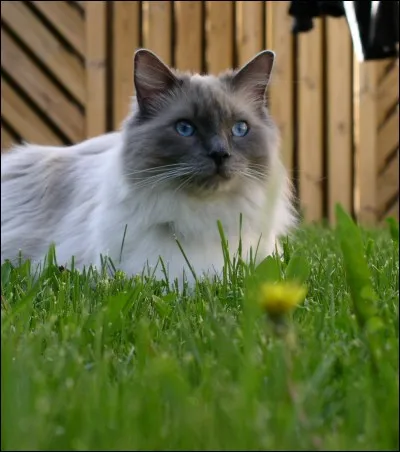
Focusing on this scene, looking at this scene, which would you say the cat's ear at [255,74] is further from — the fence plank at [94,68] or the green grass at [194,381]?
the fence plank at [94,68]

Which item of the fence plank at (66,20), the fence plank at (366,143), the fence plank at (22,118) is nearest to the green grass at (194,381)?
the fence plank at (22,118)

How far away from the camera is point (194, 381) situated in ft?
3.58

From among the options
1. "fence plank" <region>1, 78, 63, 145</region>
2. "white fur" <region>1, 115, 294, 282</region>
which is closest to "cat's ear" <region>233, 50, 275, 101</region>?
"white fur" <region>1, 115, 294, 282</region>

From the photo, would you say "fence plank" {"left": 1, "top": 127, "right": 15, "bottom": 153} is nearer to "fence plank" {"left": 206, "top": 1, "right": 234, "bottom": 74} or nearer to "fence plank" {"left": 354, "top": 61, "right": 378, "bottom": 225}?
"fence plank" {"left": 206, "top": 1, "right": 234, "bottom": 74}

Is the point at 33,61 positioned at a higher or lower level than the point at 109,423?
higher

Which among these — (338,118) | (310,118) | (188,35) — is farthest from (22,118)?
(338,118)

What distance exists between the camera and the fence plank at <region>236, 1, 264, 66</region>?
507cm

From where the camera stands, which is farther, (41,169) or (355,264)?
(41,169)

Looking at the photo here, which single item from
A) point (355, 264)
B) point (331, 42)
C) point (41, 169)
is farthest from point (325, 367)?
Answer: point (331, 42)

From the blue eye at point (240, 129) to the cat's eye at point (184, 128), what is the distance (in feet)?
0.45

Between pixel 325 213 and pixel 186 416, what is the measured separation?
176 inches

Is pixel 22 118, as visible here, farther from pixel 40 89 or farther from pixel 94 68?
pixel 94 68

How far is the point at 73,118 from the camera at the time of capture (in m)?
4.86

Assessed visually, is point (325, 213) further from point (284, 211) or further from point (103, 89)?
point (284, 211)
